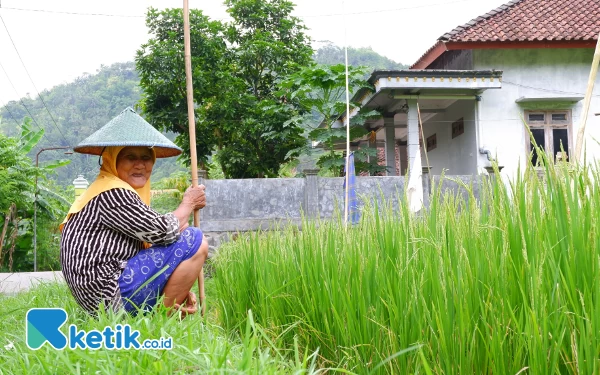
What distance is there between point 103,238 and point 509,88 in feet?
33.6

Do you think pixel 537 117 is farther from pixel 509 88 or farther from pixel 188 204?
pixel 188 204

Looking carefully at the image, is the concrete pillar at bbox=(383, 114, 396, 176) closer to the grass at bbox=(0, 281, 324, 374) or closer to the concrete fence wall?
the concrete fence wall

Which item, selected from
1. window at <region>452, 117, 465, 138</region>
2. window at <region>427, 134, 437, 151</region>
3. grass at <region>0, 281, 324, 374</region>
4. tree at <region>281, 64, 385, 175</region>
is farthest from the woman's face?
window at <region>427, 134, 437, 151</region>

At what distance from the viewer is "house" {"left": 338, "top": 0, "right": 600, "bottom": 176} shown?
1137cm

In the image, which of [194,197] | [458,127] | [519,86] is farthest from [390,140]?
[194,197]

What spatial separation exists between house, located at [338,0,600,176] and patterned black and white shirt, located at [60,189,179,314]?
27.0 ft

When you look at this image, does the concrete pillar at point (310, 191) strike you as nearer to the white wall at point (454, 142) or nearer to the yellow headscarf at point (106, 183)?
the white wall at point (454, 142)

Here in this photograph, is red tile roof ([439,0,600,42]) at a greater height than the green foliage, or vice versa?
red tile roof ([439,0,600,42])

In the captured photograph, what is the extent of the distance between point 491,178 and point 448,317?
62 centimetres

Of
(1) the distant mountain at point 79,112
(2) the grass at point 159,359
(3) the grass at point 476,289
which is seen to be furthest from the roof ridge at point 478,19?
(1) the distant mountain at point 79,112

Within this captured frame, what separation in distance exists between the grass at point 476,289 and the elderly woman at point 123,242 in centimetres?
80

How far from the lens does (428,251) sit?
2.04 meters

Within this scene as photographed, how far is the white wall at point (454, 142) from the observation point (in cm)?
1189

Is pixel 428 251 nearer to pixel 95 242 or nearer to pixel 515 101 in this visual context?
Result: pixel 95 242
